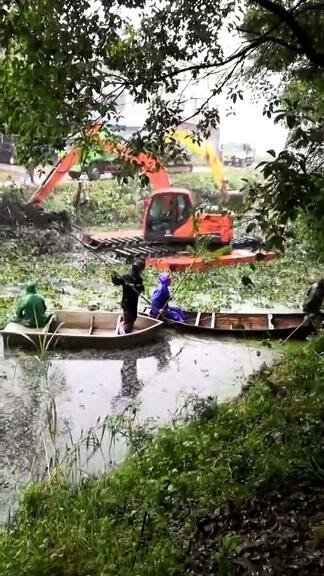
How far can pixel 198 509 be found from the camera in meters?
3.74

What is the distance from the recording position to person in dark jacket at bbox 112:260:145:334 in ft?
32.1

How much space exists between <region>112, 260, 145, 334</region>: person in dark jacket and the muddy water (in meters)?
0.63

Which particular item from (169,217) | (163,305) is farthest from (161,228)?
(163,305)

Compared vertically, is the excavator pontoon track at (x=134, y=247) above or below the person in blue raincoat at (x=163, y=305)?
above

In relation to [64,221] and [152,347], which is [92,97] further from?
[64,221]

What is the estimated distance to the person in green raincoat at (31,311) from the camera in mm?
9633

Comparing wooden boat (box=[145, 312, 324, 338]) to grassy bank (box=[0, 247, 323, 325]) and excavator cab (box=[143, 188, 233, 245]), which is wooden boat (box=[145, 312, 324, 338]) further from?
excavator cab (box=[143, 188, 233, 245])

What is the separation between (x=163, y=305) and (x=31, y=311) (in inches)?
90.8

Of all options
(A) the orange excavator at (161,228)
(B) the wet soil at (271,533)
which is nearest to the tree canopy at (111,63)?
(B) the wet soil at (271,533)

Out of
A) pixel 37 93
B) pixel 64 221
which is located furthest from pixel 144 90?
pixel 64 221

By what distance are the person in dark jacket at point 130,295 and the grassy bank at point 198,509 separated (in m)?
4.49

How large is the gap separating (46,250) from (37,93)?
14376mm

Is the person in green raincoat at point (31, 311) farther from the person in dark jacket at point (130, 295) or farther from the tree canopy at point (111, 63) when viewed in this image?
the tree canopy at point (111, 63)

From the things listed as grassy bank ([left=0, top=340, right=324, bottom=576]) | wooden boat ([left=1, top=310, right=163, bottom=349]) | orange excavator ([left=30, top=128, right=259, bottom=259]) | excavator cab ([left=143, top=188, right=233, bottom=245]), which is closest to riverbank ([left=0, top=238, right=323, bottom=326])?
orange excavator ([left=30, top=128, right=259, bottom=259])
